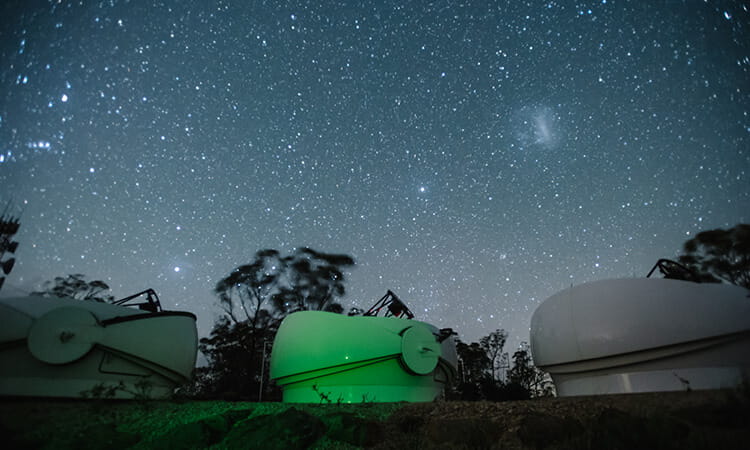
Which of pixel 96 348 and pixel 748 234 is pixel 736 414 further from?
pixel 748 234

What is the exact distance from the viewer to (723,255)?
24.8 m

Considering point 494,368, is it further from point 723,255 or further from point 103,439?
point 103,439

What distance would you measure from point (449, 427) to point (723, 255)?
97.5 ft

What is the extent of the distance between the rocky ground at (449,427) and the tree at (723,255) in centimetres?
2502

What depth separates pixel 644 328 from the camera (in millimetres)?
11258

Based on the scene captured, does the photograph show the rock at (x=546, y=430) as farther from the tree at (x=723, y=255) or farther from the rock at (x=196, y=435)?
the tree at (x=723, y=255)

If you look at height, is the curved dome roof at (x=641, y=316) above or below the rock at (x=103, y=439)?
above

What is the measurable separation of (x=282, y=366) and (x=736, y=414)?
13.2 metres

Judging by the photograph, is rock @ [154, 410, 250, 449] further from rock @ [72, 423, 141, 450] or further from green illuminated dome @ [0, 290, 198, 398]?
green illuminated dome @ [0, 290, 198, 398]

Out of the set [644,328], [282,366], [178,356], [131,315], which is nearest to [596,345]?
[644,328]

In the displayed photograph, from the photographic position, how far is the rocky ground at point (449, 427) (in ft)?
15.3

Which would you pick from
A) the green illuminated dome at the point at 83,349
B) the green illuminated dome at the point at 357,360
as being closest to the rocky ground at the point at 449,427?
the green illuminated dome at the point at 83,349

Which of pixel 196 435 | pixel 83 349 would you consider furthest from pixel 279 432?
pixel 83 349

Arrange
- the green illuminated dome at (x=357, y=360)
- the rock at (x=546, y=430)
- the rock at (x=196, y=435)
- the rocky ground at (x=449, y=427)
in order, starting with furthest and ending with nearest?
the green illuminated dome at (x=357, y=360)
the rock at (x=196, y=435)
the rock at (x=546, y=430)
the rocky ground at (x=449, y=427)
